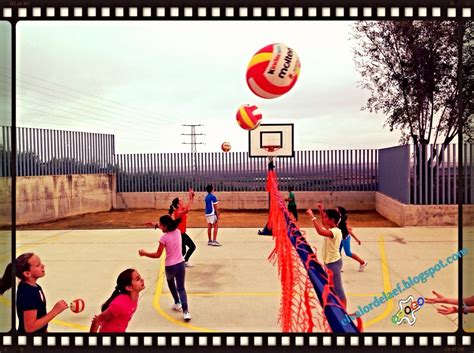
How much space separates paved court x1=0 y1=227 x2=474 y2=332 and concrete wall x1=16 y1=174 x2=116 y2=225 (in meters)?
3.98

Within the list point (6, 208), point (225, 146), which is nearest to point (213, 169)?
point (225, 146)

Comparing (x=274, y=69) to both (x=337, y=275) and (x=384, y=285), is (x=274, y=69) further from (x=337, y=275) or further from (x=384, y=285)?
(x=384, y=285)

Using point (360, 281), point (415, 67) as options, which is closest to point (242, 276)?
point (360, 281)

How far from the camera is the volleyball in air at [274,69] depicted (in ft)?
25.0

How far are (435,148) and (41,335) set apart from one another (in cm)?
1416

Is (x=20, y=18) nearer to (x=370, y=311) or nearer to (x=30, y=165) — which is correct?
(x=370, y=311)

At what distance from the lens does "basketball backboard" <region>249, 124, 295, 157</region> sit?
696 inches

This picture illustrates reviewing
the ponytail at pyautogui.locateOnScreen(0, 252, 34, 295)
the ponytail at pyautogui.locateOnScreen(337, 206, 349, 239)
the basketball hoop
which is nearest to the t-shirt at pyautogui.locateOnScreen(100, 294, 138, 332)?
the ponytail at pyautogui.locateOnScreen(0, 252, 34, 295)

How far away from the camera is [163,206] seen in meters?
22.8

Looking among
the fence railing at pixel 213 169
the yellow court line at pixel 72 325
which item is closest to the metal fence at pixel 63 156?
the fence railing at pixel 213 169

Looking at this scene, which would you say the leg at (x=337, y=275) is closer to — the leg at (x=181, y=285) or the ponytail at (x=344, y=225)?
the ponytail at (x=344, y=225)

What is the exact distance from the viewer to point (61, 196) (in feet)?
62.9

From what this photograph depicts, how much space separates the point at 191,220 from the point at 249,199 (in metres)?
4.63

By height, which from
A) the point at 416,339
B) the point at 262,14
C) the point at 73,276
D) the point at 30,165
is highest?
the point at 262,14
